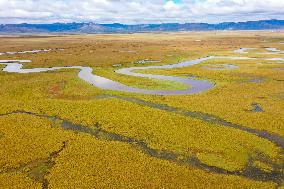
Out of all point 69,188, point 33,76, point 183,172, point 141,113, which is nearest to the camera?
point 69,188

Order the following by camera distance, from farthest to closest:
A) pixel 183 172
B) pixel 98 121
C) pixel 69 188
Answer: pixel 98 121 < pixel 183 172 < pixel 69 188

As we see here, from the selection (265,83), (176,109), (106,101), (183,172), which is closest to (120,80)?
(106,101)

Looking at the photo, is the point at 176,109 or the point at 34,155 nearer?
A: the point at 34,155

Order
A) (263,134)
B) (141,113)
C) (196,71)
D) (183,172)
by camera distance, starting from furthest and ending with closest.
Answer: (196,71), (141,113), (263,134), (183,172)

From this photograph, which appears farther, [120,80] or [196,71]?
[196,71]

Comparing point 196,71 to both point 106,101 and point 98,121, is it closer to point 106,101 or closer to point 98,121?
point 106,101

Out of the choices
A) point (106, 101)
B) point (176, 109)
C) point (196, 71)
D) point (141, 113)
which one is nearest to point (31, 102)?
point (106, 101)

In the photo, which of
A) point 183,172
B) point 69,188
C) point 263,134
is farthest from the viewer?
point 263,134

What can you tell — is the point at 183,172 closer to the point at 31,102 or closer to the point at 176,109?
the point at 176,109
